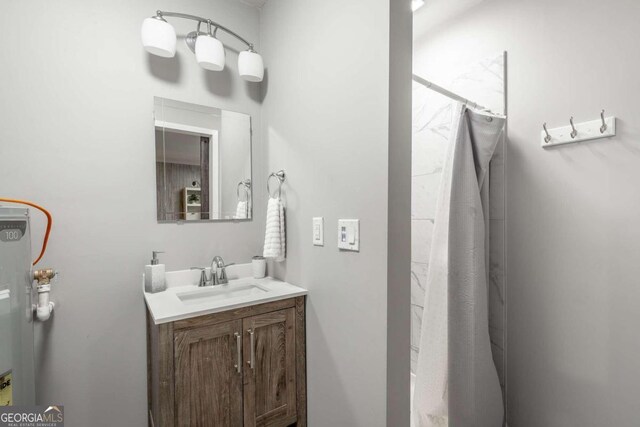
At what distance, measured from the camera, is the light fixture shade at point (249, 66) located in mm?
1721

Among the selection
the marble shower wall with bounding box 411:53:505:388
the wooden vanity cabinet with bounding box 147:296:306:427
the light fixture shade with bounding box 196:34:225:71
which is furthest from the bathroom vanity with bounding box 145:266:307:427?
the light fixture shade with bounding box 196:34:225:71

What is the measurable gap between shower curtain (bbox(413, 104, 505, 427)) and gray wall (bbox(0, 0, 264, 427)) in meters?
1.38

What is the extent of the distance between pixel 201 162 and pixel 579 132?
1.93 m

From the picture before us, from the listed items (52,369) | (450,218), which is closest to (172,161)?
(52,369)

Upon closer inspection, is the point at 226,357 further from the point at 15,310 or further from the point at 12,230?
the point at 12,230

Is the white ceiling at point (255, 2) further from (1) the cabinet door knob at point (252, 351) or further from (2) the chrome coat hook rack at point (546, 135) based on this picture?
(1) the cabinet door knob at point (252, 351)

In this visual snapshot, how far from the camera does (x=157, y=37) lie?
145 centimetres

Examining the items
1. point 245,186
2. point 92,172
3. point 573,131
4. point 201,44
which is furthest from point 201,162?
point 573,131

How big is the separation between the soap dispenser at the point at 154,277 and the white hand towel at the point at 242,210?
0.51 m

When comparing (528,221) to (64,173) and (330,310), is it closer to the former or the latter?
(330,310)

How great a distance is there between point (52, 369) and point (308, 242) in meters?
1.29

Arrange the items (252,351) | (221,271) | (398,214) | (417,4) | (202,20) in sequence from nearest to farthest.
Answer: (398,214), (252,351), (202,20), (221,271), (417,4)

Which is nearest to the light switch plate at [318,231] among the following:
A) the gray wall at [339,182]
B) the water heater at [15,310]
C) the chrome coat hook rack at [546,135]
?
the gray wall at [339,182]

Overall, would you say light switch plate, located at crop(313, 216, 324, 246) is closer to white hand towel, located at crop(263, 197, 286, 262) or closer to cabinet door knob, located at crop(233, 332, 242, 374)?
white hand towel, located at crop(263, 197, 286, 262)
